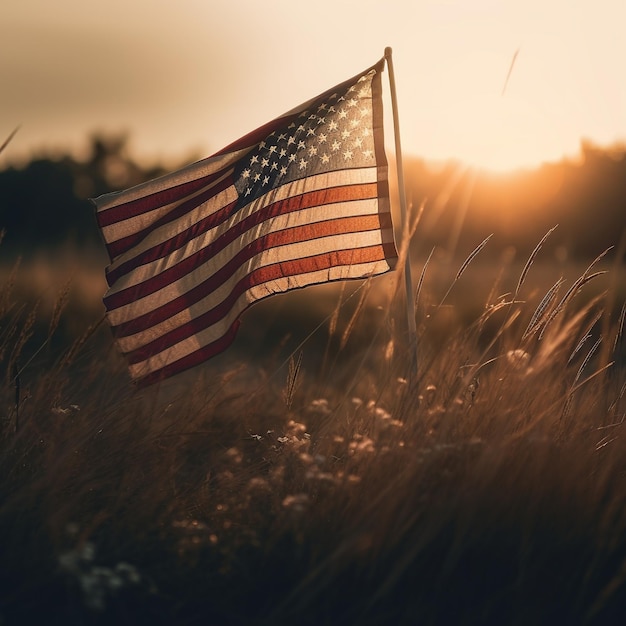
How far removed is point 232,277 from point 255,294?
0.19m

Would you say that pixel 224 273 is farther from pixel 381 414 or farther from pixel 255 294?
pixel 381 414

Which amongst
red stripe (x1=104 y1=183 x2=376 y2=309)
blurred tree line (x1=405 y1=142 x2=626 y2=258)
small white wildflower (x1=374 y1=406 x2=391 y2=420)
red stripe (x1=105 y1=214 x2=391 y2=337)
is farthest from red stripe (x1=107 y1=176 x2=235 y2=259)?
blurred tree line (x1=405 y1=142 x2=626 y2=258)

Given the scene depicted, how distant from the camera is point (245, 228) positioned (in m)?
5.35

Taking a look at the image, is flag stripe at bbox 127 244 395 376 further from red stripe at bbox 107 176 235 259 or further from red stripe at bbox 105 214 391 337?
red stripe at bbox 107 176 235 259

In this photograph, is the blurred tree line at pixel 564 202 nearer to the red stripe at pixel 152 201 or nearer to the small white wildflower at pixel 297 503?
the red stripe at pixel 152 201

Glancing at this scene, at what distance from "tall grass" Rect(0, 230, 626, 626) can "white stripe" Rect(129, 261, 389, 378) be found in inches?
32.6

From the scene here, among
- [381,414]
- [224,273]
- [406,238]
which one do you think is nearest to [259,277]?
[224,273]

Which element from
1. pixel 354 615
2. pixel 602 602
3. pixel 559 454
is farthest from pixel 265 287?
pixel 602 602

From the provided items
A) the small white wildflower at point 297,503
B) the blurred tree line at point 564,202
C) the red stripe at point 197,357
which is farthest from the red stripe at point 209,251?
the blurred tree line at point 564,202

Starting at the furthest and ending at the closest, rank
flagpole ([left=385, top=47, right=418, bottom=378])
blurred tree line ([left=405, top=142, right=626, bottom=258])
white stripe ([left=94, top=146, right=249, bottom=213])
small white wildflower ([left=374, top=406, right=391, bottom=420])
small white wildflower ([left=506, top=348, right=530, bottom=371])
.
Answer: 1. blurred tree line ([left=405, top=142, right=626, bottom=258])
2. white stripe ([left=94, top=146, right=249, bottom=213])
3. flagpole ([left=385, top=47, right=418, bottom=378])
4. small white wildflower ([left=506, top=348, right=530, bottom=371])
5. small white wildflower ([left=374, top=406, right=391, bottom=420])

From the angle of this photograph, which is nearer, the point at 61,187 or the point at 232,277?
the point at 232,277

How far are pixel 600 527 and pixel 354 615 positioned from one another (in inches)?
39.7

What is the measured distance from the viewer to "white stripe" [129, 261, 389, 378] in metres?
5.26

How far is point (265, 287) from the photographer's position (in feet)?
17.3
